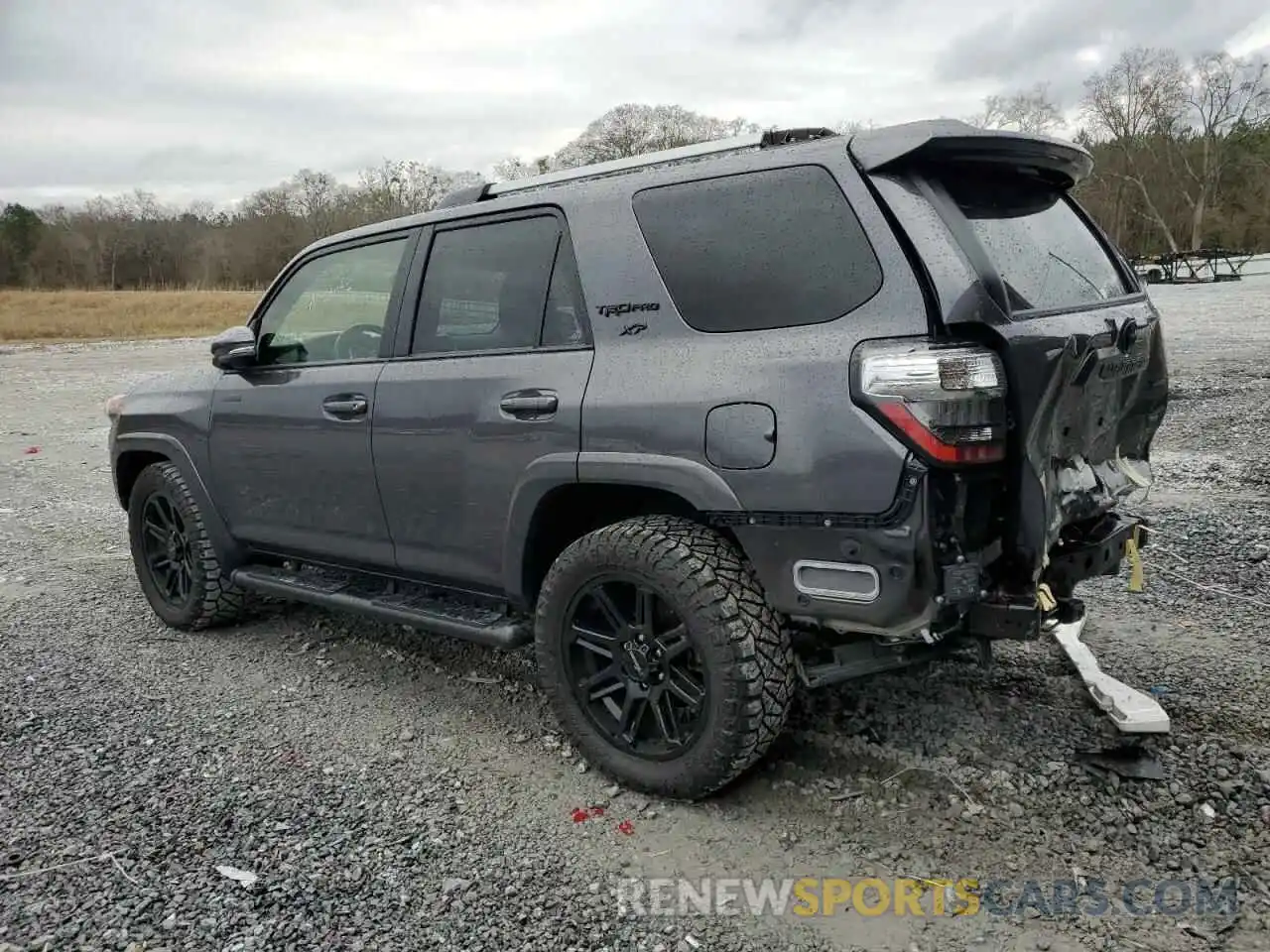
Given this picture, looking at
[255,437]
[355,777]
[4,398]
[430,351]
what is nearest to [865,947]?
[355,777]

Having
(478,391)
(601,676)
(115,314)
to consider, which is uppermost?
(115,314)

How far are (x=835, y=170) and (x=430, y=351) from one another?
1.68 metres

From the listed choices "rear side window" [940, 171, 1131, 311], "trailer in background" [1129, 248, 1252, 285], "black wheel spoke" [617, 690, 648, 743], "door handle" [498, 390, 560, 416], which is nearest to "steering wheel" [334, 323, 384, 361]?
"door handle" [498, 390, 560, 416]

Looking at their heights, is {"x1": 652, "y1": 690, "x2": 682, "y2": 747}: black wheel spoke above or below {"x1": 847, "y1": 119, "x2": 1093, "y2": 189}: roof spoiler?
below

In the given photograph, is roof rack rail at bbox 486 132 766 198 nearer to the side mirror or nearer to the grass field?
the side mirror

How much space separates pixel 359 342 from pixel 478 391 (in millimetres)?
864

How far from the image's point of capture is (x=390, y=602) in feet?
12.8

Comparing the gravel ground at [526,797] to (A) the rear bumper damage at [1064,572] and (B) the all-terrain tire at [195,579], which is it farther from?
(A) the rear bumper damage at [1064,572]

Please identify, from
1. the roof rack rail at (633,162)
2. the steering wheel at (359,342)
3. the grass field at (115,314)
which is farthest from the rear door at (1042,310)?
the grass field at (115,314)

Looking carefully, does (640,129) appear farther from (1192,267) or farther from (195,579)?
(195,579)

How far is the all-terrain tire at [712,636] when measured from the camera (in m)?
2.81

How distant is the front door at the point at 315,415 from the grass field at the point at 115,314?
29076mm

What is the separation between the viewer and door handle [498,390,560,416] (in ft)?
10.5

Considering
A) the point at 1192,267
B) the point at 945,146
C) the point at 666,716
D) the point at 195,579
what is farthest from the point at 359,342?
the point at 1192,267
